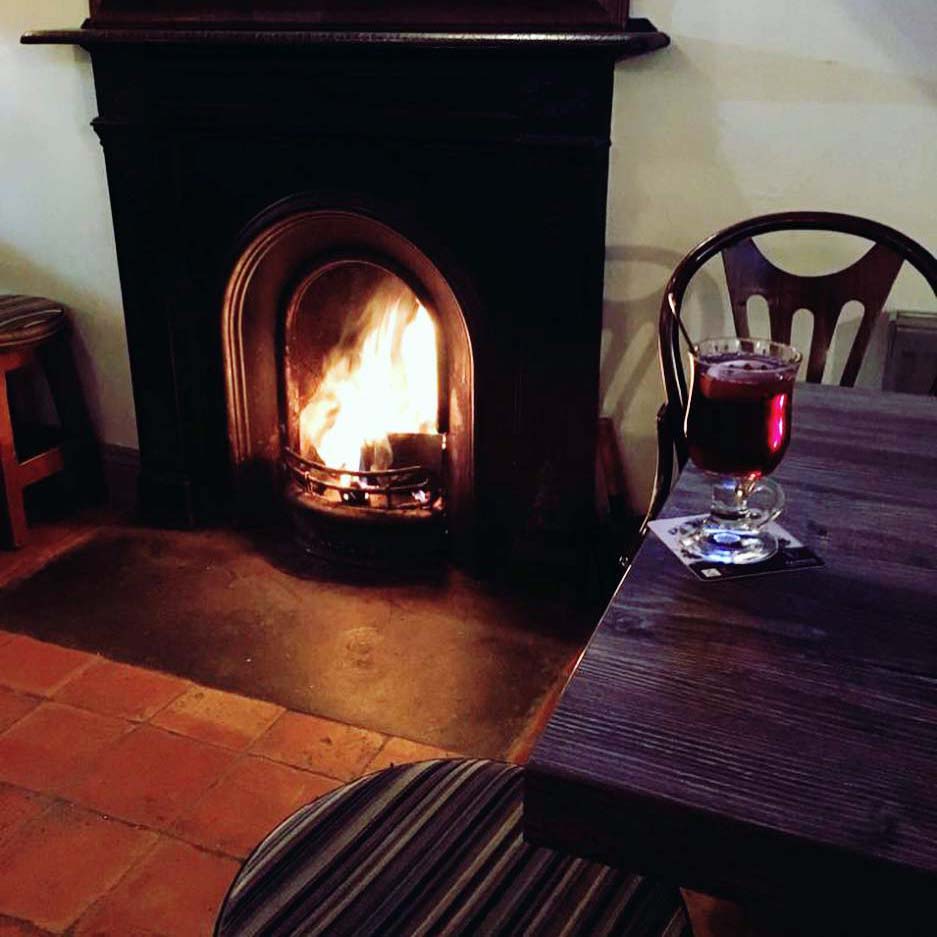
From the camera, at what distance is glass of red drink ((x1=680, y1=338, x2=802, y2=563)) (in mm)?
982

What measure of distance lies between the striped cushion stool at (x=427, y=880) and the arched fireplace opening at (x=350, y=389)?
134cm

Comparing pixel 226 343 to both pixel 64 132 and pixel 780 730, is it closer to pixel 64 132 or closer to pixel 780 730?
pixel 64 132

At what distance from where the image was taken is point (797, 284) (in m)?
1.78

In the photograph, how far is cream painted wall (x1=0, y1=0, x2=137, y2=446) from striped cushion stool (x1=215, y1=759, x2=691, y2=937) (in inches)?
Answer: 77.2

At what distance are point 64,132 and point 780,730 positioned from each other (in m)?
2.41

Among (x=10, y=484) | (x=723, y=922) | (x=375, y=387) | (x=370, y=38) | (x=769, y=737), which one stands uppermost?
(x=370, y=38)

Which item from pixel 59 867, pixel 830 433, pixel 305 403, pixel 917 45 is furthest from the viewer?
pixel 305 403

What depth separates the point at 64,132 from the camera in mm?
2570

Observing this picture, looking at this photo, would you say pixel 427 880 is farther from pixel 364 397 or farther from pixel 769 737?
pixel 364 397

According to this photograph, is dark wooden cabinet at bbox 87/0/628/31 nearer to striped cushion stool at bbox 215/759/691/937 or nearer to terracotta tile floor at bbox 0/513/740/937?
terracotta tile floor at bbox 0/513/740/937

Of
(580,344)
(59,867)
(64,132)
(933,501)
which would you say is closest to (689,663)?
(933,501)

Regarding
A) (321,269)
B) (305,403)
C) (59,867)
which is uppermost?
(321,269)

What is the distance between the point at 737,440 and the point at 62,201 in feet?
7.19

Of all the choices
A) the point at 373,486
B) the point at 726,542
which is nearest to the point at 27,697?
the point at 373,486
